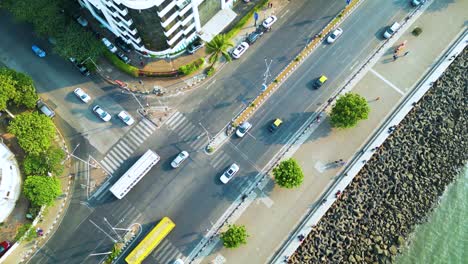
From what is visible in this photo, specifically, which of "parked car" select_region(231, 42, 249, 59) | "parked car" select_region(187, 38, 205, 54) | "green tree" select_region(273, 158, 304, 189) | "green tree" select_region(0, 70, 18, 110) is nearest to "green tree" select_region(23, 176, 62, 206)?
"green tree" select_region(0, 70, 18, 110)

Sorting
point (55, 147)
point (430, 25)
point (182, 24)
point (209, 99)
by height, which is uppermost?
point (430, 25)

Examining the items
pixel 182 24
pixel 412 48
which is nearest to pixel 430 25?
pixel 412 48

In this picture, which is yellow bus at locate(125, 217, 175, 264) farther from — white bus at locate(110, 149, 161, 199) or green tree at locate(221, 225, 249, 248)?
green tree at locate(221, 225, 249, 248)

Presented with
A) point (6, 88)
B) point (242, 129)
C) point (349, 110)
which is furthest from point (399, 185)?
point (6, 88)

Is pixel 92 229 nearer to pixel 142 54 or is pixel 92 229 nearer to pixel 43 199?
pixel 43 199

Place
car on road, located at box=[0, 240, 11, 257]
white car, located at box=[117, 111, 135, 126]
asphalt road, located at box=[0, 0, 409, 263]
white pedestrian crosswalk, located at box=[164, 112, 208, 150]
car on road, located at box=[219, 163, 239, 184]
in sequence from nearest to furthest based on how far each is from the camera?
car on road, located at box=[0, 240, 11, 257] < asphalt road, located at box=[0, 0, 409, 263] < car on road, located at box=[219, 163, 239, 184] < white pedestrian crosswalk, located at box=[164, 112, 208, 150] < white car, located at box=[117, 111, 135, 126]

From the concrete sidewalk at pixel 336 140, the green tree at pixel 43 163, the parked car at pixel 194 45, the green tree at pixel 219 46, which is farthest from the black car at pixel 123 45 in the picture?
the concrete sidewalk at pixel 336 140
